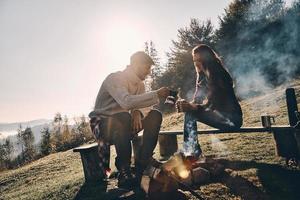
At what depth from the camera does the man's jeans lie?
3.64 m

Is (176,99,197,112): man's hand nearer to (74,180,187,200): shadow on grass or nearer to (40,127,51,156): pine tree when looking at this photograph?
(74,180,187,200): shadow on grass

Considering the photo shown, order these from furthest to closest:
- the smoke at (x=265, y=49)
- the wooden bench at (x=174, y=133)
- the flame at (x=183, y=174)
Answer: the smoke at (x=265, y=49) → the wooden bench at (x=174, y=133) → the flame at (x=183, y=174)

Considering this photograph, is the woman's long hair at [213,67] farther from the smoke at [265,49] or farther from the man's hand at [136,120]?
the smoke at [265,49]

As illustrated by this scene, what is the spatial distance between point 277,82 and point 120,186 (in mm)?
17730

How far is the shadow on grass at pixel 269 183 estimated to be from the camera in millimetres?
3055

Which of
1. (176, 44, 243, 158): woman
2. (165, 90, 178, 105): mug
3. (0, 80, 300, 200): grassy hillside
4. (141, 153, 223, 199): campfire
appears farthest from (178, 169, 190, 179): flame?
(165, 90, 178, 105): mug

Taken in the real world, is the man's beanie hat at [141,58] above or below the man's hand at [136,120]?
above

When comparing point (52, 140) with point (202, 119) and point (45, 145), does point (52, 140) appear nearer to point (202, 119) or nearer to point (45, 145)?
point (45, 145)

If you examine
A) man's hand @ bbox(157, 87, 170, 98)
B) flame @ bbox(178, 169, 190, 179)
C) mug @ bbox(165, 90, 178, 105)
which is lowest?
flame @ bbox(178, 169, 190, 179)

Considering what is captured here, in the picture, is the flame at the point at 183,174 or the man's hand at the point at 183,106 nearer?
the flame at the point at 183,174

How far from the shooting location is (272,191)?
3127 millimetres

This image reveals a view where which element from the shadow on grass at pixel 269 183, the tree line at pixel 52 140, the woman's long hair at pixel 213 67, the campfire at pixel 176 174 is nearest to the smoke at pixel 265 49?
the tree line at pixel 52 140

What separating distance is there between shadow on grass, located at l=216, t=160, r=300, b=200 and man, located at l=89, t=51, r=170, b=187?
1.11 m

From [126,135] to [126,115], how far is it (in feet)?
0.93
